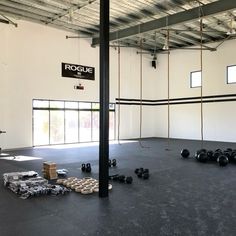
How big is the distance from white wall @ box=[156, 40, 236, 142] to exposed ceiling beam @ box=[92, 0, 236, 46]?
4.74 m

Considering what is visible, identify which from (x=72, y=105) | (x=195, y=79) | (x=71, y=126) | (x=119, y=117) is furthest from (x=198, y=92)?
(x=71, y=126)

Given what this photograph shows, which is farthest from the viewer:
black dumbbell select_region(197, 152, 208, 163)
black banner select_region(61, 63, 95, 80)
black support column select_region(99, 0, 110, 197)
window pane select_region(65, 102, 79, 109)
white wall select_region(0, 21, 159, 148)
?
window pane select_region(65, 102, 79, 109)

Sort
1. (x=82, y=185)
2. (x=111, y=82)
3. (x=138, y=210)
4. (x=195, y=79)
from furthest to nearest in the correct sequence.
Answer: (x=195, y=79) → (x=111, y=82) → (x=82, y=185) → (x=138, y=210)

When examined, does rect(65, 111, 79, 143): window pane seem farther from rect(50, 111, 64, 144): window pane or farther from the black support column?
the black support column

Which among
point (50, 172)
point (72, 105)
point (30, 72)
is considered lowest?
point (50, 172)

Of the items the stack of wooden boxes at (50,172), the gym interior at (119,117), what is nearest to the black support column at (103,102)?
the gym interior at (119,117)

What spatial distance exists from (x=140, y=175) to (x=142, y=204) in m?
1.74

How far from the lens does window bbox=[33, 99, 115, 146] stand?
37.1 ft

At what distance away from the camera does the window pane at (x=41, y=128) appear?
36.8ft

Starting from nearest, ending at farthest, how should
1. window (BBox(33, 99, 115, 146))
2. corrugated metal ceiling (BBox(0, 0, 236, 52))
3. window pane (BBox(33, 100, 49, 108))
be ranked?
corrugated metal ceiling (BBox(0, 0, 236, 52)) → window pane (BBox(33, 100, 49, 108)) → window (BBox(33, 99, 115, 146))

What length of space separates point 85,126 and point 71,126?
78 centimetres

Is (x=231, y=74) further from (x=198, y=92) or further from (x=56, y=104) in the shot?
(x=56, y=104)

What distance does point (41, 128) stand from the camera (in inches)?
448

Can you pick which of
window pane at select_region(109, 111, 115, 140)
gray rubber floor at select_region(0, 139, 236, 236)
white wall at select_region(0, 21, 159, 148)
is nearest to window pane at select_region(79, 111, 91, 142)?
white wall at select_region(0, 21, 159, 148)
